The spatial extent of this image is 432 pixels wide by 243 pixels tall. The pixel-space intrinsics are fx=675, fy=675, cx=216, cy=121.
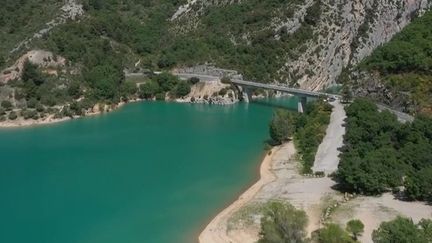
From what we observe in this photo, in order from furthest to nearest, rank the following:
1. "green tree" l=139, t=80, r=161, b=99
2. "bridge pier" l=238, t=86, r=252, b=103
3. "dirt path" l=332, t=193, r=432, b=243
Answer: "green tree" l=139, t=80, r=161, b=99 < "bridge pier" l=238, t=86, r=252, b=103 < "dirt path" l=332, t=193, r=432, b=243

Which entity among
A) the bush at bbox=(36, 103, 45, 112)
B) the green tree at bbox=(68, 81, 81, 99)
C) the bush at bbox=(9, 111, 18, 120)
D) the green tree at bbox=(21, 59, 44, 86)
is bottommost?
the bush at bbox=(9, 111, 18, 120)

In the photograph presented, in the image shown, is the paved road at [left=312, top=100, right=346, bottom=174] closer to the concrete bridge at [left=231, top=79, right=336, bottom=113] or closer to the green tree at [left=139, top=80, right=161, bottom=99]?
the concrete bridge at [left=231, top=79, right=336, bottom=113]

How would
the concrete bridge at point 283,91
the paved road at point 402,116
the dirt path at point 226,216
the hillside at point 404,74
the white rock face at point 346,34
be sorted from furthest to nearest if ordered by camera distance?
the white rock face at point 346,34, the concrete bridge at point 283,91, the hillside at point 404,74, the paved road at point 402,116, the dirt path at point 226,216

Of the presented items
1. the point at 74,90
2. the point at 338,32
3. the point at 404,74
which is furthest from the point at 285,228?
the point at 338,32

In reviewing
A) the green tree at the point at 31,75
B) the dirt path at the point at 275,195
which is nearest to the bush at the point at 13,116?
the green tree at the point at 31,75

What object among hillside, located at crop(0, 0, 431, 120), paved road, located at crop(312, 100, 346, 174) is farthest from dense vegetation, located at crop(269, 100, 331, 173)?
hillside, located at crop(0, 0, 431, 120)

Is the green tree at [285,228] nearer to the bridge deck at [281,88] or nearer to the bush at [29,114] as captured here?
the bridge deck at [281,88]

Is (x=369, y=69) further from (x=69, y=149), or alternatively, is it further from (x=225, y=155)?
(x=69, y=149)
